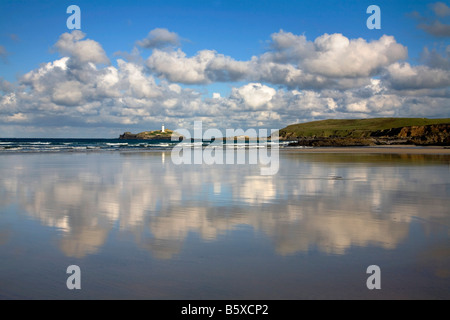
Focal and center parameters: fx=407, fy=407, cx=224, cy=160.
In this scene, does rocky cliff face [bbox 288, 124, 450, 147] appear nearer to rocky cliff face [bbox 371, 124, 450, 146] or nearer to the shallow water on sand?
rocky cliff face [bbox 371, 124, 450, 146]

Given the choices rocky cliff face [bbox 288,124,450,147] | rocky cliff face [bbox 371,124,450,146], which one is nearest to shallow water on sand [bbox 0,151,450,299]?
rocky cliff face [bbox 288,124,450,147]

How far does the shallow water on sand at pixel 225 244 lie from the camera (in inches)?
233

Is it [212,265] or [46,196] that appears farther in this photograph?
[46,196]

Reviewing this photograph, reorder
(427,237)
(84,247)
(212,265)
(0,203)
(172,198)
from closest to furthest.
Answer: (212,265) → (84,247) → (427,237) → (0,203) → (172,198)

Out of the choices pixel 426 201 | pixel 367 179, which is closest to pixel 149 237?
pixel 426 201

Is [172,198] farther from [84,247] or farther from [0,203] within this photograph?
[84,247]

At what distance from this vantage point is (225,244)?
8258mm

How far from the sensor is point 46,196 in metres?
14.9

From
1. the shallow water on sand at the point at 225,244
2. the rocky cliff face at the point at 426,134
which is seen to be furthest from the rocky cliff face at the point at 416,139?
the shallow water on sand at the point at 225,244

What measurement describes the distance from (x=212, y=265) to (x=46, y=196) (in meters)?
10.2

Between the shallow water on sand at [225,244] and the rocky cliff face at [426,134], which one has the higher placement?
the rocky cliff face at [426,134]

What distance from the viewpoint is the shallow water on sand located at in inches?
233

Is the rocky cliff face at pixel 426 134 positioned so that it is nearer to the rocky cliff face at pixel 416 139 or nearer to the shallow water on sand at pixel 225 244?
the rocky cliff face at pixel 416 139
